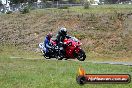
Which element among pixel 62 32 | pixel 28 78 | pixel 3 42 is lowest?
pixel 3 42

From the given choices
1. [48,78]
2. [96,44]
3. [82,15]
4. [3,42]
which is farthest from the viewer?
[82,15]

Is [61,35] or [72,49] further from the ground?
[61,35]

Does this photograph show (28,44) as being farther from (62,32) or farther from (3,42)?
(62,32)

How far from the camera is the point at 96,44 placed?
4512cm

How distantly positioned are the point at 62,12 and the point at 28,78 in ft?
132

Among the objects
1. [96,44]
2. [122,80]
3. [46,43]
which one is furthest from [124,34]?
[122,80]

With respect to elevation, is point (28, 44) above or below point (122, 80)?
below

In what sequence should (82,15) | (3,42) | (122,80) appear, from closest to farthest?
(122,80)
(3,42)
(82,15)

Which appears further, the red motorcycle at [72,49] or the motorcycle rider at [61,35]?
the red motorcycle at [72,49]

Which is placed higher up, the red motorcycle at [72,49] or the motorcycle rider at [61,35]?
the motorcycle rider at [61,35]

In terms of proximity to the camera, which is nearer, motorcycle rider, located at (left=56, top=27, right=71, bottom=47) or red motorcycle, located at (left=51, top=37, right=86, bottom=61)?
motorcycle rider, located at (left=56, top=27, right=71, bottom=47)

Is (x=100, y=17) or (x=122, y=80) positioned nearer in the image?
(x=122, y=80)

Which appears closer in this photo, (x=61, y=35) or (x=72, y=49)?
(x=61, y=35)

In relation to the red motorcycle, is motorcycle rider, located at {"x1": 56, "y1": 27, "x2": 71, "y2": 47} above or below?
above
